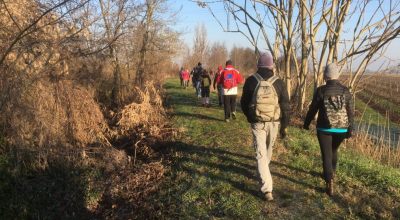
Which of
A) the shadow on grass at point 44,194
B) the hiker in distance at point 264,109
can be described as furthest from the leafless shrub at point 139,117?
the hiker in distance at point 264,109

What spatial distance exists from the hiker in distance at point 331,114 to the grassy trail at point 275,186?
42 centimetres

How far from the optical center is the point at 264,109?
3654 millimetres

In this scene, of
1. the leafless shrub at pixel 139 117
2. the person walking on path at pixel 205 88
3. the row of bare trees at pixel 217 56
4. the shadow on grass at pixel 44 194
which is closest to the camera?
the shadow on grass at pixel 44 194

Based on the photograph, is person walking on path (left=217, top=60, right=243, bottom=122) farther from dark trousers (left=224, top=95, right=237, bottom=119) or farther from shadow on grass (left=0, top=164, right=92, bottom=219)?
shadow on grass (left=0, top=164, right=92, bottom=219)

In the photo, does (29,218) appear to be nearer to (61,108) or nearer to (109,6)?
(61,108)

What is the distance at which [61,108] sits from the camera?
723cm

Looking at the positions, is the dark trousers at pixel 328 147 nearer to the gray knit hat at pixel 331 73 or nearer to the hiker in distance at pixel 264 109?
the hiker in distance at pixel 264 109

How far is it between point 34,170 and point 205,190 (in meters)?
3.91

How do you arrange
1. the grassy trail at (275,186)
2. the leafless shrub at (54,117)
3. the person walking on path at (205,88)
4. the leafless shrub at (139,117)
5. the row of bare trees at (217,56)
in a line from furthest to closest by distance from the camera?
the row of bare trees at (217,56) → the person walking on path at (205,88) → the leafless shrub at (139,117) → the leafless shrub at (54,117) → the grassy trail at (275,186)

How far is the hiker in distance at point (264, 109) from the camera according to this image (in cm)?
368

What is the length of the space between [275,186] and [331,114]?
140 cm

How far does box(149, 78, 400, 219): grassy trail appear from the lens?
11.5ft

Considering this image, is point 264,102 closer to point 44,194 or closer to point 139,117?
point 44,194

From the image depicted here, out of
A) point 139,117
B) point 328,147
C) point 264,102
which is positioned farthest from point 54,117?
point 328,147
